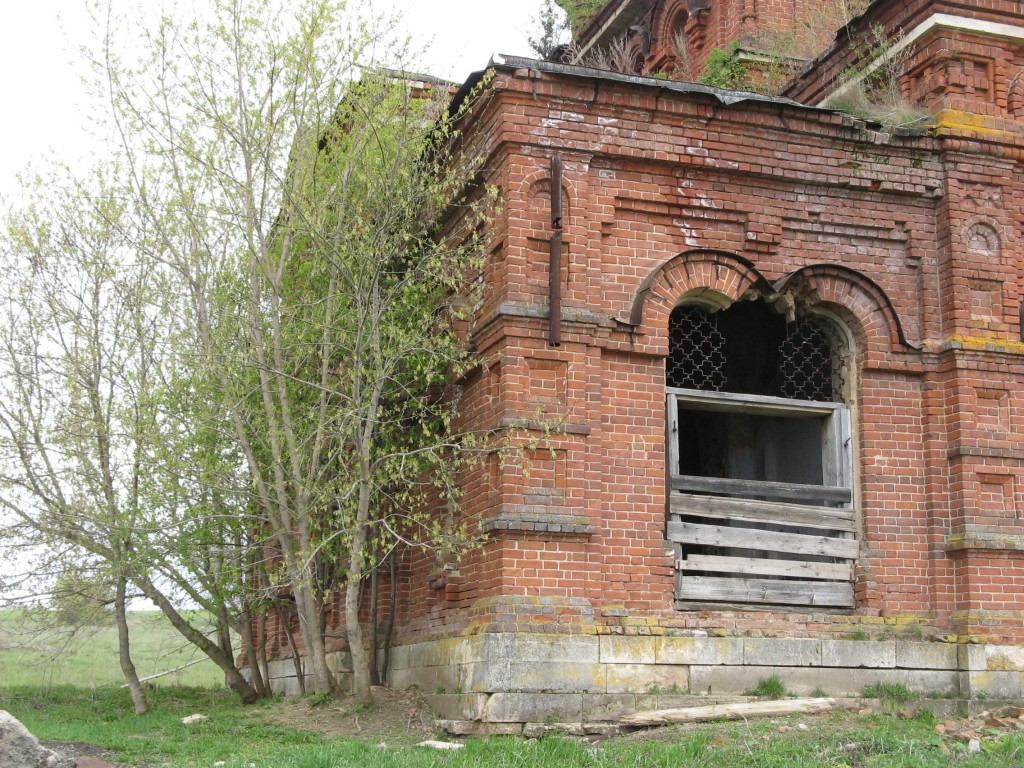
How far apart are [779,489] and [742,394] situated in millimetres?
946

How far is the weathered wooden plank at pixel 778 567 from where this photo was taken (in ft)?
33.7

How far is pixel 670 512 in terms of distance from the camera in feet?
34.0

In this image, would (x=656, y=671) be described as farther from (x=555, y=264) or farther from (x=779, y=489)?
(x=555, y=264)

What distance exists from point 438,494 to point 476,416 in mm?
1275

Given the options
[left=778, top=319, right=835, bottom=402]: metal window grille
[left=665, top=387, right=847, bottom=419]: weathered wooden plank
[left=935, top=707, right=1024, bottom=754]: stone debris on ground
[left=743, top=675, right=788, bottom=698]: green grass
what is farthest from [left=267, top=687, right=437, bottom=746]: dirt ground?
[left=778, top=319, right=835, bottom=402]: metal window grille

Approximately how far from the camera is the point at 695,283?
10648 mm

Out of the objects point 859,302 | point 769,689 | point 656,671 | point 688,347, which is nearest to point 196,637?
point 656,671

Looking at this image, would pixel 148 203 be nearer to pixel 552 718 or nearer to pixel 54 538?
pixel 54 538

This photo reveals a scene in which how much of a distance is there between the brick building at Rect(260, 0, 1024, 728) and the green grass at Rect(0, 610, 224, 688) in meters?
4.51

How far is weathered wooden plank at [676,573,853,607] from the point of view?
10.2 m

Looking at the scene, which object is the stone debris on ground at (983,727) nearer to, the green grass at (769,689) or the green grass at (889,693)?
the green grass at (889,693)

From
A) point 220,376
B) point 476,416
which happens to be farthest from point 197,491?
point 476,416

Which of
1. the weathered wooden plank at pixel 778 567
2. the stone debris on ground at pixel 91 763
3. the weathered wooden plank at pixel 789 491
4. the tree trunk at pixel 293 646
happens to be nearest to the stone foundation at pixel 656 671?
the weathered wooden plank at pixel 778 567

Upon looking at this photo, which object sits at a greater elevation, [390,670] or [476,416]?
[476,416]
